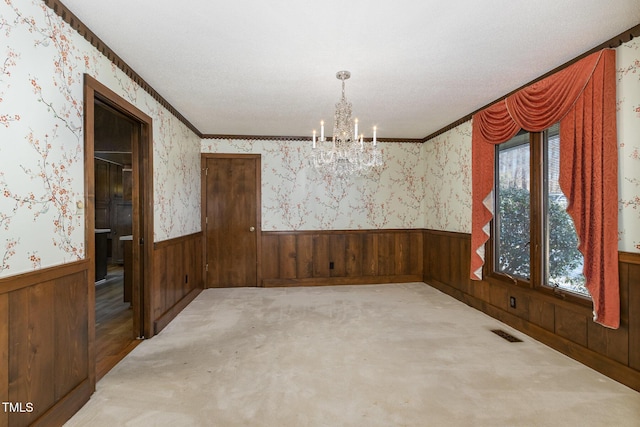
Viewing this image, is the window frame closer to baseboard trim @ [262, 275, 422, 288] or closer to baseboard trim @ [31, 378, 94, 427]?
baseboard trim @ [262, 275, 422, 288]

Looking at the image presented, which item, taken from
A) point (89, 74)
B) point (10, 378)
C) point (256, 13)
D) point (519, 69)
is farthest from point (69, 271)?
point (519, 69)

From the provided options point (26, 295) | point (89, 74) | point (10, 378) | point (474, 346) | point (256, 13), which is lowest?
point (474, 346)

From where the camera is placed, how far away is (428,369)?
2.38 m

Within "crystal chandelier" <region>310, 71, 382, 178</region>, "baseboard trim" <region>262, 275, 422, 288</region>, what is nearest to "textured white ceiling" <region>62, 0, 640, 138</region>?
"crystal chandelier" <region>310, 71, 382, 178</region>

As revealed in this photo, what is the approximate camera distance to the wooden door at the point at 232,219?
5004mm

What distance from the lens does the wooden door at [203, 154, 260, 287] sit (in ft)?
16.4

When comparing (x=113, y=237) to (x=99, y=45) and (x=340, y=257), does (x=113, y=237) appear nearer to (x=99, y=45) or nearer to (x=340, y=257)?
(x=340, y=257)

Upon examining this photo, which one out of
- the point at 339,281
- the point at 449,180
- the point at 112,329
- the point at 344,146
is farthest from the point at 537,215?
the point at 112,329

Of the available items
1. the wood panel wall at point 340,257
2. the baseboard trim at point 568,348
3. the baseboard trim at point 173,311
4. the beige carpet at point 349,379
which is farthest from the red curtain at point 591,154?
the baseboard trim at point 173,311

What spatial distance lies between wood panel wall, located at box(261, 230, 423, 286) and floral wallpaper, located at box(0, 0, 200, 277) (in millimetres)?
3205

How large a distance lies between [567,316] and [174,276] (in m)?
3.97

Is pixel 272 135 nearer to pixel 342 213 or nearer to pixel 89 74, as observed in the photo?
pixel 342 213

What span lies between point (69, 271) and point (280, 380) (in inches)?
59.9

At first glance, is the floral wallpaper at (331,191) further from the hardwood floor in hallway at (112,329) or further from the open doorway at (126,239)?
the hardwood floor in hallway at (112,329)
